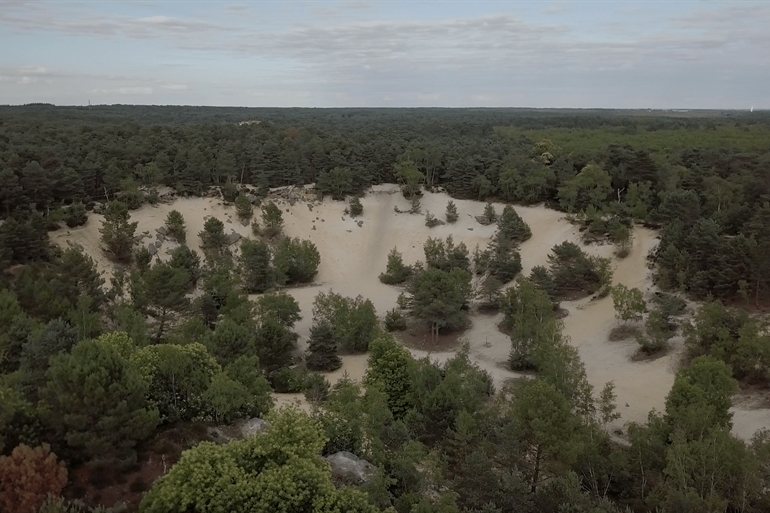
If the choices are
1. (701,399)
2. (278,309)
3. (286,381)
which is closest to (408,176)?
→ (278,309)

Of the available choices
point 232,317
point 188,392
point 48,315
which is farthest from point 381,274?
point 188,392

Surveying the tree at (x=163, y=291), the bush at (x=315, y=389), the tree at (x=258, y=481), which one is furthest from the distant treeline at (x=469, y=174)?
the tree at (x=258, y=481)

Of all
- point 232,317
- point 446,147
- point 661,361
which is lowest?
point 661,361

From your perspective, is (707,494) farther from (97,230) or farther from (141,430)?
(97,230)

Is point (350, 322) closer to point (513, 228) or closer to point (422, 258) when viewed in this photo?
point (422, 258)

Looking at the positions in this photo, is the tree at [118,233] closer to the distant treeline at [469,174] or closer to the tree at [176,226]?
the tree at [176,226]
